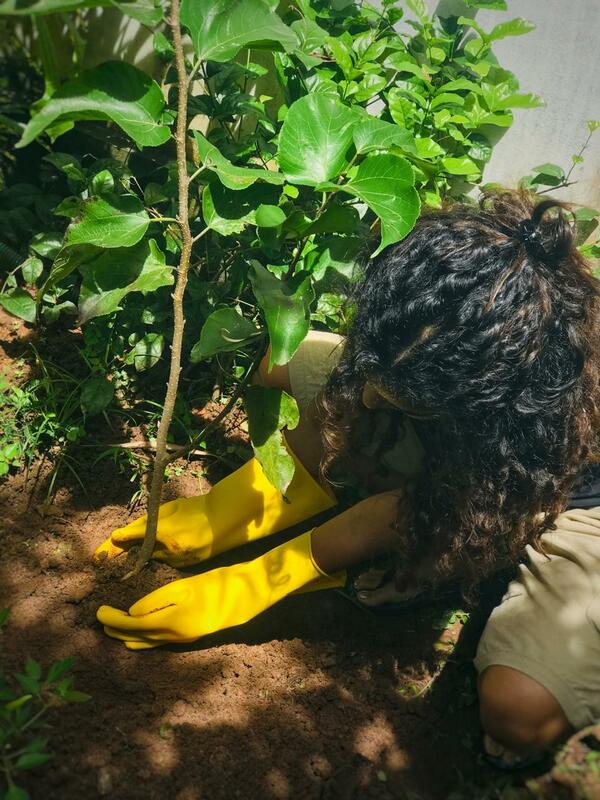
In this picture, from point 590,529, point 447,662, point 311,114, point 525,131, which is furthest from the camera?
point 525,131

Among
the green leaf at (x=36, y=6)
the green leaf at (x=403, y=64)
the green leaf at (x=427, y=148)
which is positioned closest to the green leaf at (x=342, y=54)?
the green leaf at (x=403, y=64)

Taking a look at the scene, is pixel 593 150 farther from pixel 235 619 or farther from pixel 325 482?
pixel 235 619

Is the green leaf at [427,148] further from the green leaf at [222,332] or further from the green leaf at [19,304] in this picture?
the green leaf at [19,304]

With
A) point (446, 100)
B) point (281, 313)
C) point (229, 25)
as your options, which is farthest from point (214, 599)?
point (446, 100)

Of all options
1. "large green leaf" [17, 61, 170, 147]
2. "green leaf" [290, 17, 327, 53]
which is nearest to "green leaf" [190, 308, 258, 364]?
"large green leaf" [17, 61, 170, 147]

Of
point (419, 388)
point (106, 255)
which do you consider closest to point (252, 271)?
point (106, 255)

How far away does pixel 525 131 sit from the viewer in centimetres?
254

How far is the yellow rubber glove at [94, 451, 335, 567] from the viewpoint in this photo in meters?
1.83

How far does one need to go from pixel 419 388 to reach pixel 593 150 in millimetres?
1892

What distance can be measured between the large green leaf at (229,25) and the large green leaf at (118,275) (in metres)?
0.38

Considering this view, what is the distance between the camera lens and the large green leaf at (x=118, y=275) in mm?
1310

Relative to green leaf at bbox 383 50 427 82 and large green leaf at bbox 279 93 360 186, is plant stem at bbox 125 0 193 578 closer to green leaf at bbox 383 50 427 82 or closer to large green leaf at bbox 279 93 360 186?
large green leaf at bbox 279 93 360 186

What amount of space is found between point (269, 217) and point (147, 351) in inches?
32.8

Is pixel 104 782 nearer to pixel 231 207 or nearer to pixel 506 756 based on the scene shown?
pixel 506 756
